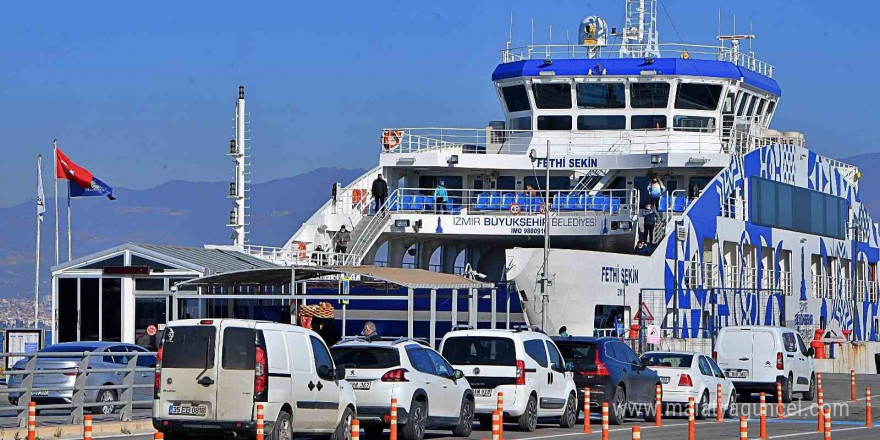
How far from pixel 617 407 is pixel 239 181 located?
23.1 m

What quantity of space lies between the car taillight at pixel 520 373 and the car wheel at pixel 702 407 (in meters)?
6.01

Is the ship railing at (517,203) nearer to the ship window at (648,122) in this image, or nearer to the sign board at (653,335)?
the ship window at (648,122)

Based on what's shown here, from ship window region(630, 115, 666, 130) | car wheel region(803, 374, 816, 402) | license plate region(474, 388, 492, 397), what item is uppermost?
ship window region(630, 115, 666, 130)

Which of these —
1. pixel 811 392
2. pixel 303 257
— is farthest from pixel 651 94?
pixel 811 392

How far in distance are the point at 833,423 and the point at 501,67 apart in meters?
26.9

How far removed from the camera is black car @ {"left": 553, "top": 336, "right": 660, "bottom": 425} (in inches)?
1017

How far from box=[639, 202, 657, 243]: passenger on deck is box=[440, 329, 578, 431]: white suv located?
2021 centimetres

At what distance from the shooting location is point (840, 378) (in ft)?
148

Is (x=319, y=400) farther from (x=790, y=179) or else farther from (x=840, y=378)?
(x=790, y=179)

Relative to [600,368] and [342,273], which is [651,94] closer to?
[342,273]

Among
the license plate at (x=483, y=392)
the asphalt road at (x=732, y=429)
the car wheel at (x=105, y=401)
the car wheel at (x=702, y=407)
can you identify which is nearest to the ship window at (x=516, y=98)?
the asphalt road at (x=732, y=429)

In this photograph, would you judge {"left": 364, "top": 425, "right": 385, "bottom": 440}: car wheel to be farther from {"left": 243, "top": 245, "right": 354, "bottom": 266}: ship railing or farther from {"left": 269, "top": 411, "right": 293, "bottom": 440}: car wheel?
{"left": 243, "top": 245, "right": 354, "bottom": 266}: ship railing

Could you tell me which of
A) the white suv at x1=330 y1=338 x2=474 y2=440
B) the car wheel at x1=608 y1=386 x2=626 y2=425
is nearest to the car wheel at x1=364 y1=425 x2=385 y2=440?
the white suv at x1=330 y1=338 x2=474 y2=440

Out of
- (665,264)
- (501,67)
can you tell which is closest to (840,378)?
(665,264)
